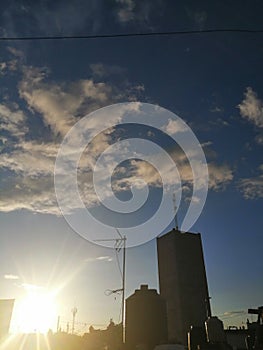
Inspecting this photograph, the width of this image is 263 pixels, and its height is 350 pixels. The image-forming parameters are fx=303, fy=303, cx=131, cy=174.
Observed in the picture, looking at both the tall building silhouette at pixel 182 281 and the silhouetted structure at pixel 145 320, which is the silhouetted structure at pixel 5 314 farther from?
the tall building silhouette at pixel 182 281

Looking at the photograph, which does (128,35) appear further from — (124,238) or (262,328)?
(124,238)

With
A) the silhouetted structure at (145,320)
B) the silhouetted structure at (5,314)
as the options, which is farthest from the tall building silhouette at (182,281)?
the silhouetted structure at (5,314)

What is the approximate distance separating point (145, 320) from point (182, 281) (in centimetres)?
3314

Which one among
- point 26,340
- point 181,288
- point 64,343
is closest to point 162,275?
point 181,288

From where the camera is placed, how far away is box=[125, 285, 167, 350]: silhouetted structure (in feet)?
Answer: 126

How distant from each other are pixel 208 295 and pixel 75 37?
75.1m

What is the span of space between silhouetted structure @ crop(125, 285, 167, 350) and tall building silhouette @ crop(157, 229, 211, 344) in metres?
26.8

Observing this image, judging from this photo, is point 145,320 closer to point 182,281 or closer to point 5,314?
point 5,314

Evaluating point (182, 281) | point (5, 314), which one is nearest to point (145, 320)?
point (5, 314)

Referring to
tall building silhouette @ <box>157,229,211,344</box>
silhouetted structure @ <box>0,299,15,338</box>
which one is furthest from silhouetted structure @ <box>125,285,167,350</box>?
tall building silhouette @ <box>157,229,211,344</box>

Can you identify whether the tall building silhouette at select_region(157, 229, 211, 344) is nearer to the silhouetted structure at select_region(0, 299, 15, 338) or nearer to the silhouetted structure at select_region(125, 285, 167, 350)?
the silhouetted structure at select_region(125, 285, 167, 350)

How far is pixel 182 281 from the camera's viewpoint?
71375mm

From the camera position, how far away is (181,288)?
70.1 metres

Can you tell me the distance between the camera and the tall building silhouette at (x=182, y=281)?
66.4m
